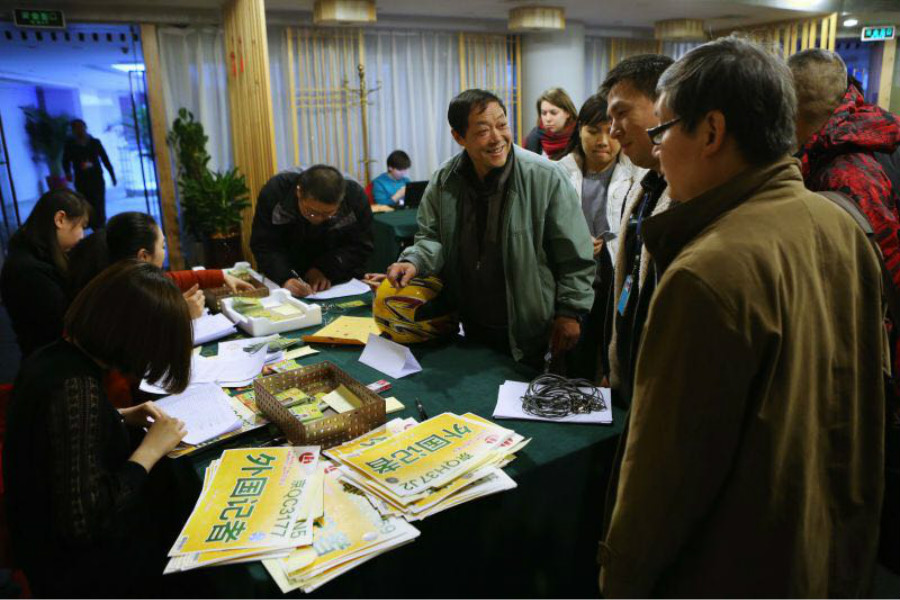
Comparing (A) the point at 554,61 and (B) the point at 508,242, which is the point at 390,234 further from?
(A) the point at 554,61

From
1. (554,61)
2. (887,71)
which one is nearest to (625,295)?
(554,61)

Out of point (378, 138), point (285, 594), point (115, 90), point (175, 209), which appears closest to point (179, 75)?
point (115, 90)

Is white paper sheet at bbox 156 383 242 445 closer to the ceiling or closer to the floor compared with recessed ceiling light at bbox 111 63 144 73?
closer to the floor

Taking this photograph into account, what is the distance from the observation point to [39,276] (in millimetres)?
2703

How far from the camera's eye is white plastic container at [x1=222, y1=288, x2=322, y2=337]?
99.4 inches

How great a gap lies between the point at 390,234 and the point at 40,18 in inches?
145

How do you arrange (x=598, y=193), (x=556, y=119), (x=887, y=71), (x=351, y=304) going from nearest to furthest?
(x=351, y=304)
(x=598, y=193)
(x=556, y=119)
(x=887, y=71)

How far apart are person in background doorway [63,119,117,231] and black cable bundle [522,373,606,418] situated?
587 centimetres

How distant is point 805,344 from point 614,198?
7.41 feet

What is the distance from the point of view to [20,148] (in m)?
6.14

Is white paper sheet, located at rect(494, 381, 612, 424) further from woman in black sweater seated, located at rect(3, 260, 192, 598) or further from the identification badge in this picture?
woman in black sweater seated, located at rect(3, 260, 192, 598)

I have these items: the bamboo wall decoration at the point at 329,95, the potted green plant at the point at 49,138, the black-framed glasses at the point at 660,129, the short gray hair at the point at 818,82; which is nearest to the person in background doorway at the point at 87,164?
the potted green plant at the point at 49,138

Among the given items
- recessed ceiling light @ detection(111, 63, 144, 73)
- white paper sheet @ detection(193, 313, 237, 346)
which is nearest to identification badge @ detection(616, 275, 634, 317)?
white paper sheet @ detection(193, 313, 237, 346)

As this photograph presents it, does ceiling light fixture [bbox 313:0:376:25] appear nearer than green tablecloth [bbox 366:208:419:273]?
No
